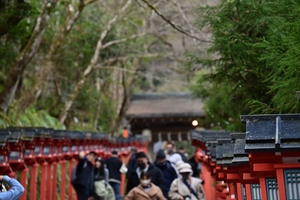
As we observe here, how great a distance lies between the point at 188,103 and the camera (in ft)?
149

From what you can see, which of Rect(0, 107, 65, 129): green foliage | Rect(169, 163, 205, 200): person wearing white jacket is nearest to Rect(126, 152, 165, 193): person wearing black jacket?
Rect(169, 163, 205, 200): person wearing white jacket

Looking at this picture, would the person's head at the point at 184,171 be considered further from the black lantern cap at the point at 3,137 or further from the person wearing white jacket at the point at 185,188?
the black lantern cap at the point at 3,137

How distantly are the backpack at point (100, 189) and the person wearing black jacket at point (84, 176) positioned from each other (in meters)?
0.25

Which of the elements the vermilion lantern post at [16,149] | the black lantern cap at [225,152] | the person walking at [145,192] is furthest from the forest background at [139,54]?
the vermilion lantern post at [16,149]

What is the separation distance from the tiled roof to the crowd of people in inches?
949

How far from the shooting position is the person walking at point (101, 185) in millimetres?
16484

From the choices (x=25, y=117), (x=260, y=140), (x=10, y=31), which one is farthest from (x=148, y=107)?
(x=260, y=140)

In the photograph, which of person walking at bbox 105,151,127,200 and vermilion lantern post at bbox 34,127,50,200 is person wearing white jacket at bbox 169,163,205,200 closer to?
vermilion lantern post at bbox 34,127,50,200

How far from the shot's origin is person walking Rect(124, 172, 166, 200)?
11.8 m

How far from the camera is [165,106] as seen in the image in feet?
148

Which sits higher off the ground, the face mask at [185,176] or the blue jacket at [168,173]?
the blue jacket at [168,173]

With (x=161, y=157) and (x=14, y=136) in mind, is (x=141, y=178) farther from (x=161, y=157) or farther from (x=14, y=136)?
(x=161, y=157)

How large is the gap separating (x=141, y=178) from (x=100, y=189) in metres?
4.44

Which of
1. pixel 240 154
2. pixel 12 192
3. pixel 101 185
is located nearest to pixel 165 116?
pixel 101 185
